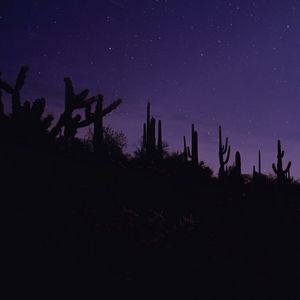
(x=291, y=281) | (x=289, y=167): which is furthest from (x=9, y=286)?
(x=289, y=167)

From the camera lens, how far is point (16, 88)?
10164 mm

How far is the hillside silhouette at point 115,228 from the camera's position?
19.0 ft

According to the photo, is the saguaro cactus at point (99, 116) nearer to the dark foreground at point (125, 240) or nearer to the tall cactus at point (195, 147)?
the dark foreground at point (125, 240)

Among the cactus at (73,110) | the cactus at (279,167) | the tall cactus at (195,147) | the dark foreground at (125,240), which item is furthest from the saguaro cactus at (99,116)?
the cactus at (279,167)

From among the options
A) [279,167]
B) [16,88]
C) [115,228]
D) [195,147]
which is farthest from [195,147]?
[115,228]

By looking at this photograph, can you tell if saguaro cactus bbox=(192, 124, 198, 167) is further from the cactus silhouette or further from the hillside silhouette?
the hillside silhouette

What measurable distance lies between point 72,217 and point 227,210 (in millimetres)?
5684

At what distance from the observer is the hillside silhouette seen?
5.80m

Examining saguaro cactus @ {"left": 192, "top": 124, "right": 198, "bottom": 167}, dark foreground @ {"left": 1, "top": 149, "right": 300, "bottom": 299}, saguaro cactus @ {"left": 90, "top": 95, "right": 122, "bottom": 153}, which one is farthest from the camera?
saguaro cactus @ {"left": 192, "top": 124, "right": 198, "bottom": 167}

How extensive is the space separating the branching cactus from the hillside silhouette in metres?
0.03

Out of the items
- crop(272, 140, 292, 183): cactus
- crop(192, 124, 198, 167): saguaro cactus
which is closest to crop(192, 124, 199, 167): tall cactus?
crop(192, 124, 198, 167): saguaro cactus

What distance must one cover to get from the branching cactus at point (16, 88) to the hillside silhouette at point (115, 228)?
3 centimetres

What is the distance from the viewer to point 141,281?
597cm

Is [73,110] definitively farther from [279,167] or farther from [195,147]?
[279,167]
